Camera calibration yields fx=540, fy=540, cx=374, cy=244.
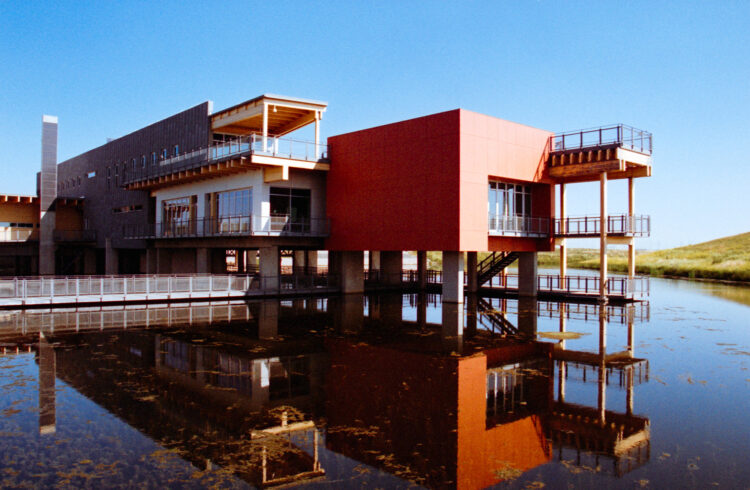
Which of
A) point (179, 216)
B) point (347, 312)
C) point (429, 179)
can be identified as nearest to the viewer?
point (347, 312)

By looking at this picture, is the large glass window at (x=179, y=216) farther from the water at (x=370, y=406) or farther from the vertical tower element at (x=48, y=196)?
the water at (x=370, y=406)

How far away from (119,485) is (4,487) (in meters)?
1.44

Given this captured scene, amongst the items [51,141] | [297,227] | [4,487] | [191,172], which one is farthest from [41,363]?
[51,141]

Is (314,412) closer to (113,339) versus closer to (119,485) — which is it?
(119,485)

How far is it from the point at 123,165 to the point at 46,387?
133 ft

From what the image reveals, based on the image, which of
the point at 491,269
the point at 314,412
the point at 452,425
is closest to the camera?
the point at 452,425

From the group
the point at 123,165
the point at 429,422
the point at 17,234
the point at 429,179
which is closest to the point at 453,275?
the point at 429,179

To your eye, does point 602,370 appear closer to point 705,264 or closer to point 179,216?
point 179,216

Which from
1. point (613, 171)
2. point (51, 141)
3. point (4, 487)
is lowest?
point (4, 487)

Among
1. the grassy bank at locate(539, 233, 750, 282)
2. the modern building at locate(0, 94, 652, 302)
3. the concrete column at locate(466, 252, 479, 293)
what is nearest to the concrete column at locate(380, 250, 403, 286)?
the modern building at locate(0, 94, 652, 302)

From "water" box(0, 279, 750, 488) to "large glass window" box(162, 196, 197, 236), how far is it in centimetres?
1857

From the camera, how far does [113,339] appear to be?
1728 cm

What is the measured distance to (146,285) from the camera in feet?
89.1

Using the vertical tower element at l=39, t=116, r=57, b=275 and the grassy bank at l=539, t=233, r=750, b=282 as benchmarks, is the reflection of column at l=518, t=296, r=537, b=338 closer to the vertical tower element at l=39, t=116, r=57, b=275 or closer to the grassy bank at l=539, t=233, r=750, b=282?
the grassy bank at l=539, t=233, r=750, b=282
